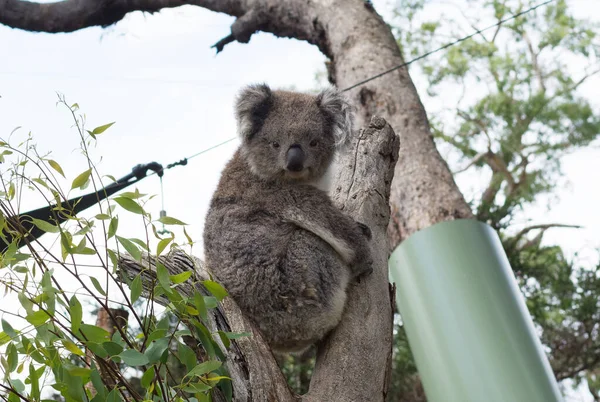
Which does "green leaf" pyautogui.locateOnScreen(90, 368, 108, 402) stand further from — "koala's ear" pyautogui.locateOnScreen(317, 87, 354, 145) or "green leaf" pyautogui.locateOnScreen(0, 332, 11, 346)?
"koala's ear" pyautogui.locateOnScreen(317, 87, 354, 145)

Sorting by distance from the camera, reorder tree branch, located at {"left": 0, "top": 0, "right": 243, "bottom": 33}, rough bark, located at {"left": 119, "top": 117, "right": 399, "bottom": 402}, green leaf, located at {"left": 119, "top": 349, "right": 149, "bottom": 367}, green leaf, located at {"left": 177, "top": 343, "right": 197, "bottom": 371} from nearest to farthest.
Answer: green leaf, located at {"left": 119, "top": 349, "right": 149, "bottom": 367}
green leaf, located at {"left": 177, "top": 343, "right": 197, "bottom": 371}
rough bark, located at {"left": 119, "top": 117, "right": 399, "bottom": 402}
tree branch, located at {"left": 0, "top": 0, "right": 243, "bottom": 33}

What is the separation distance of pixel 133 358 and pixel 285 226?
4.40 ft

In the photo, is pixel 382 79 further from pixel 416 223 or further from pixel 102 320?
pixel 102 320

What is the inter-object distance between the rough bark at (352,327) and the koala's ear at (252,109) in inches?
20.3

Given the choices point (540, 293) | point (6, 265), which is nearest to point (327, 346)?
point (6, 265)

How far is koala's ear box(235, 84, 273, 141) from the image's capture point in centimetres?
332

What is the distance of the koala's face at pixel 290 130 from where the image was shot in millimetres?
3164

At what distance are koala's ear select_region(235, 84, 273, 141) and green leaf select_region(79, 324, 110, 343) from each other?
165cm

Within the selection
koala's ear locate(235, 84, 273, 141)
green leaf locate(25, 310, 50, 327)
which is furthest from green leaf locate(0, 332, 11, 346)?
koala's ear locate(235, 84, 273, 141)

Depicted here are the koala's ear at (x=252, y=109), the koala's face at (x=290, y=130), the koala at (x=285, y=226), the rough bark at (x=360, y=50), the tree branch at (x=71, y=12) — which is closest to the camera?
the koala at (x=285, y=226)

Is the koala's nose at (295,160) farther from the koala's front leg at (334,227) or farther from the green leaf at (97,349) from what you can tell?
the green leaf at (97,349)

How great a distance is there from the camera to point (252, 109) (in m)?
3.33

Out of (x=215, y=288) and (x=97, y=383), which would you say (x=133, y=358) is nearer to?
(x=97, y=383)

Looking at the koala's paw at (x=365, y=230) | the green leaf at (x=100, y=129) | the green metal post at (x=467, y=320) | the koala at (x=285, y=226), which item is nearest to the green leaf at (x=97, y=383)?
the green leaf at (x=100, y=129)
